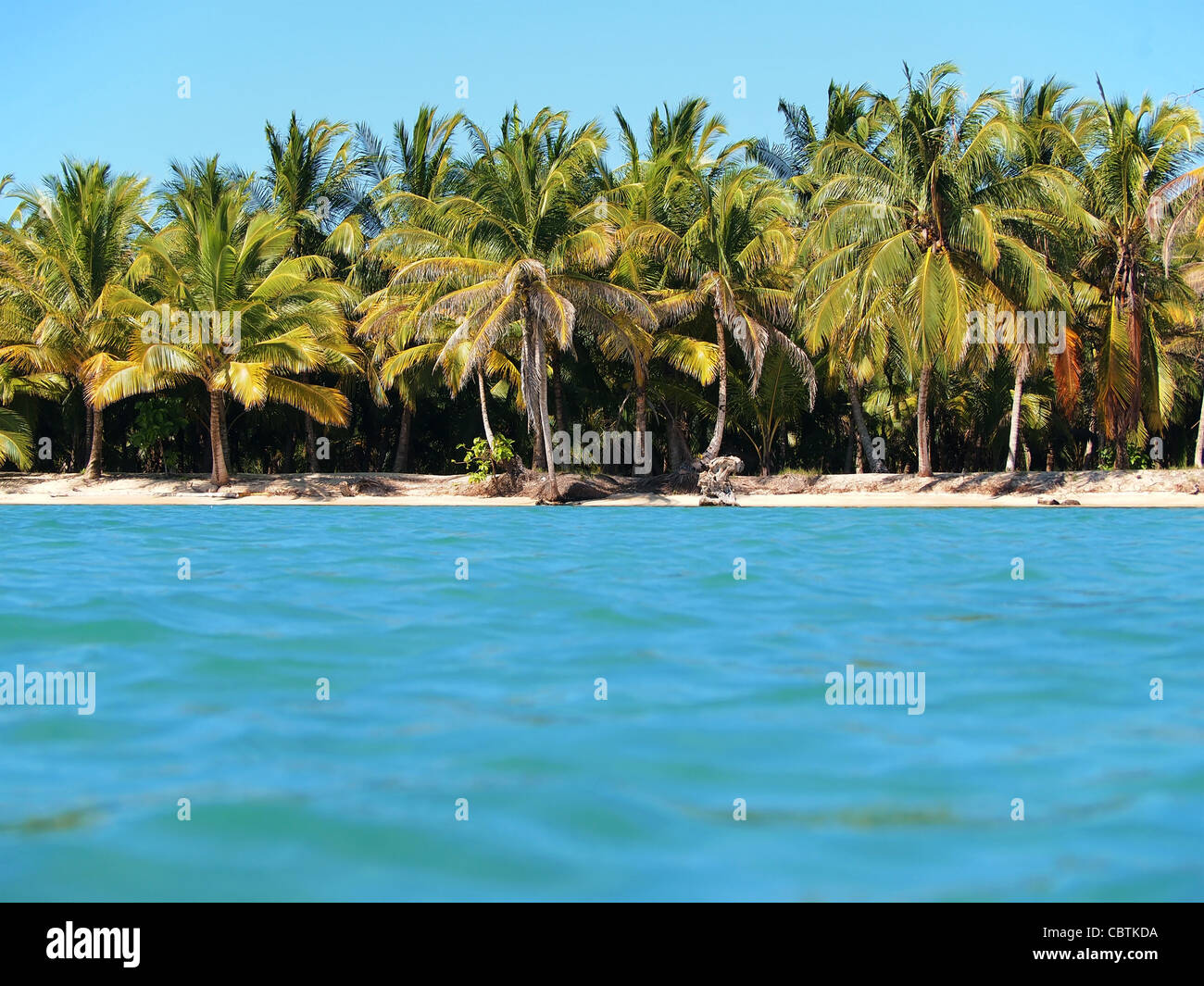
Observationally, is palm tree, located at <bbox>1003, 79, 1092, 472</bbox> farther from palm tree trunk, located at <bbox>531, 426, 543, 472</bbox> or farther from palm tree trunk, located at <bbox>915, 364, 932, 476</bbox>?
palm tree trunk, located at <bbox>531, 426, 543, 472</bbox>

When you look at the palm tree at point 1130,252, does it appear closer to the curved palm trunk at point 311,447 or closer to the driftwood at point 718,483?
the driftwood at point 718,483

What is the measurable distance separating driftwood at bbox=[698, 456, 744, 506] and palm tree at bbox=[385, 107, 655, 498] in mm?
3414

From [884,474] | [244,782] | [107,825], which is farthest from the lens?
[884,474]

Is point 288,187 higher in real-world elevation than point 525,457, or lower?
higher

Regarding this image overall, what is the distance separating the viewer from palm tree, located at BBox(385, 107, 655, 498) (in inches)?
920

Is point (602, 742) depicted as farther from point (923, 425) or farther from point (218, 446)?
point (218, 446)

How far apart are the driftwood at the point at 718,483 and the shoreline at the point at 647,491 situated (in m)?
0.35

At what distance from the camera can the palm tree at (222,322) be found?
24.8 m

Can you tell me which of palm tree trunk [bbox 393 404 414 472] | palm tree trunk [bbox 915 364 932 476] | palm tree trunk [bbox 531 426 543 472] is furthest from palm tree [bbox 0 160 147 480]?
palm tree trunk [bbox 915 364 932 476]
